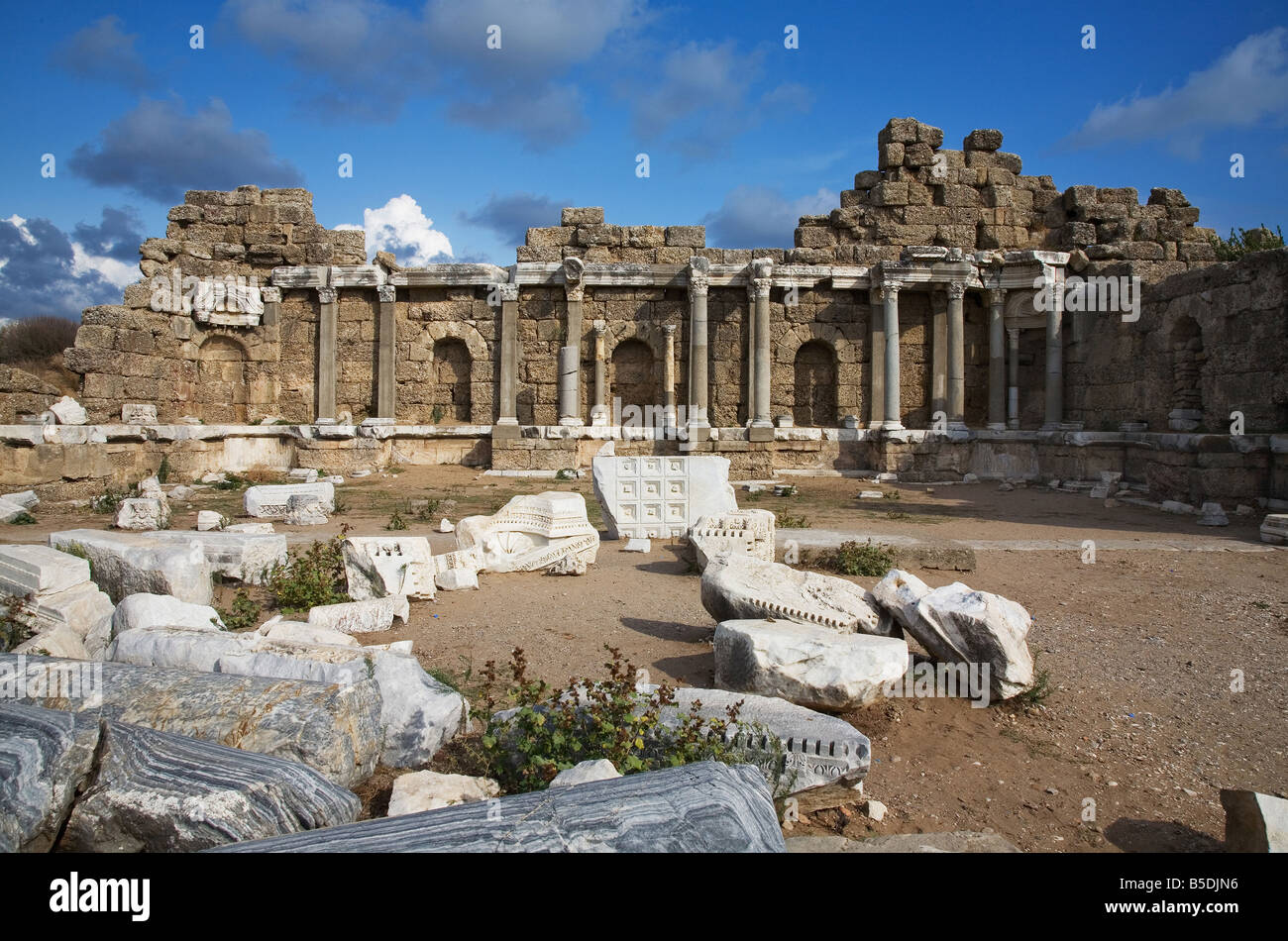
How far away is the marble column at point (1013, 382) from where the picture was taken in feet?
58.7

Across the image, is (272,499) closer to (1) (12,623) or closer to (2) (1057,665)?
(1) (12,623)

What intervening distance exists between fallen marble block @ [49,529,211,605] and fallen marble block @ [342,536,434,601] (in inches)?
42.7

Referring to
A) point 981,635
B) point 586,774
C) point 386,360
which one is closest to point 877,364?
point 386,360

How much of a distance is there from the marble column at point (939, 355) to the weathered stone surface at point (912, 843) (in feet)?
51.7

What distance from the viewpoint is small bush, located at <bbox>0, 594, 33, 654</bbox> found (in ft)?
15.3

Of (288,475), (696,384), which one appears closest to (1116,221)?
(696,384)

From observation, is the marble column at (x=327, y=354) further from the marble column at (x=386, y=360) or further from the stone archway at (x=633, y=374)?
the stone archway at (x=633, y=374)

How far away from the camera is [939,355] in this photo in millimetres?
17672

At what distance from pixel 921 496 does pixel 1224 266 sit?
6.72 meters

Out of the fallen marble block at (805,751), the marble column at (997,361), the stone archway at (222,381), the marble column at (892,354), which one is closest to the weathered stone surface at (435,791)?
the fallen marble block at (805,751)

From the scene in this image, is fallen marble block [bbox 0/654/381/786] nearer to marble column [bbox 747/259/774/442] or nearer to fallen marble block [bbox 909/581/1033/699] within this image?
fallen marble block [bbox 909/581/1033/699]

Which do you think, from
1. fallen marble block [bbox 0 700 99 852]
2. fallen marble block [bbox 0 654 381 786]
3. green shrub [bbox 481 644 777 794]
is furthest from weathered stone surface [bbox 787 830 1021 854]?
fallen marble block [bbox 0 700 99 852]
